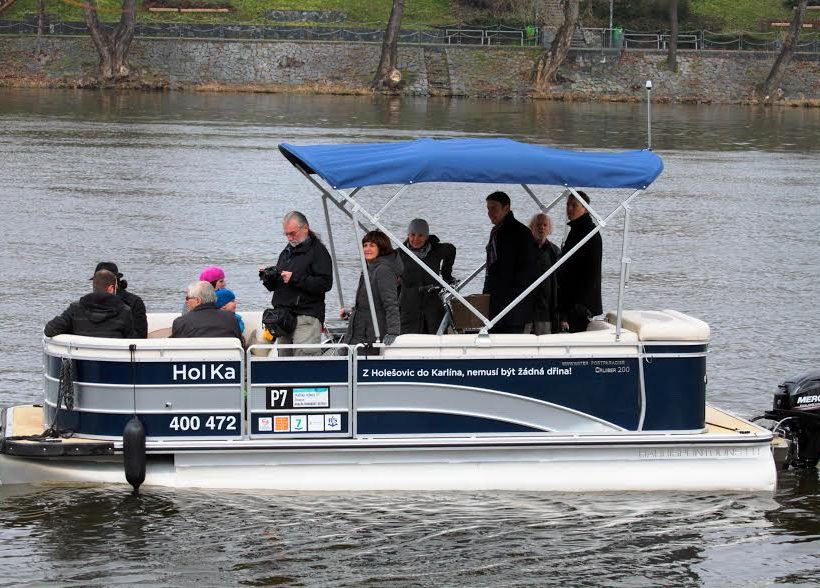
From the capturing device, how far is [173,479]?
9.51m

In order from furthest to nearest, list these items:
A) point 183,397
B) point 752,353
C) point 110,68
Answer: point 110,68
point 752,353
point 183,397

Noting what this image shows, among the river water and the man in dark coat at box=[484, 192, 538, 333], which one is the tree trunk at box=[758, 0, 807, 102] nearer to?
the river water

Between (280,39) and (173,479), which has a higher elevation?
(280,39)

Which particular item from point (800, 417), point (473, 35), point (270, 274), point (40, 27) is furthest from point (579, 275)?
point (473, 35)

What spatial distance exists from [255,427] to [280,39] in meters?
51.6

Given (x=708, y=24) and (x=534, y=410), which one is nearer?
(x=534, y=410)

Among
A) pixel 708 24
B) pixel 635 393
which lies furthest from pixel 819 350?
pixel 708 24

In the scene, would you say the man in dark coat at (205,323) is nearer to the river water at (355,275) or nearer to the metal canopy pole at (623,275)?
the river water at (355,275)

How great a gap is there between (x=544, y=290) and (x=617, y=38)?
173ft

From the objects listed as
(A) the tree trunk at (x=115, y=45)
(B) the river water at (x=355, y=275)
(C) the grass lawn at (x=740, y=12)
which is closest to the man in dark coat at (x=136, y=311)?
(B) the river water at (x=355, y=275)

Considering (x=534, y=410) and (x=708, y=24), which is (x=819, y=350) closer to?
(x=534, y=410)

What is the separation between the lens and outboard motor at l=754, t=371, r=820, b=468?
1019cm

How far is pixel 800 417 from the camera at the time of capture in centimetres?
1023

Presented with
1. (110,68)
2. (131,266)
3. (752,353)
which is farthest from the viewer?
(110,68)
